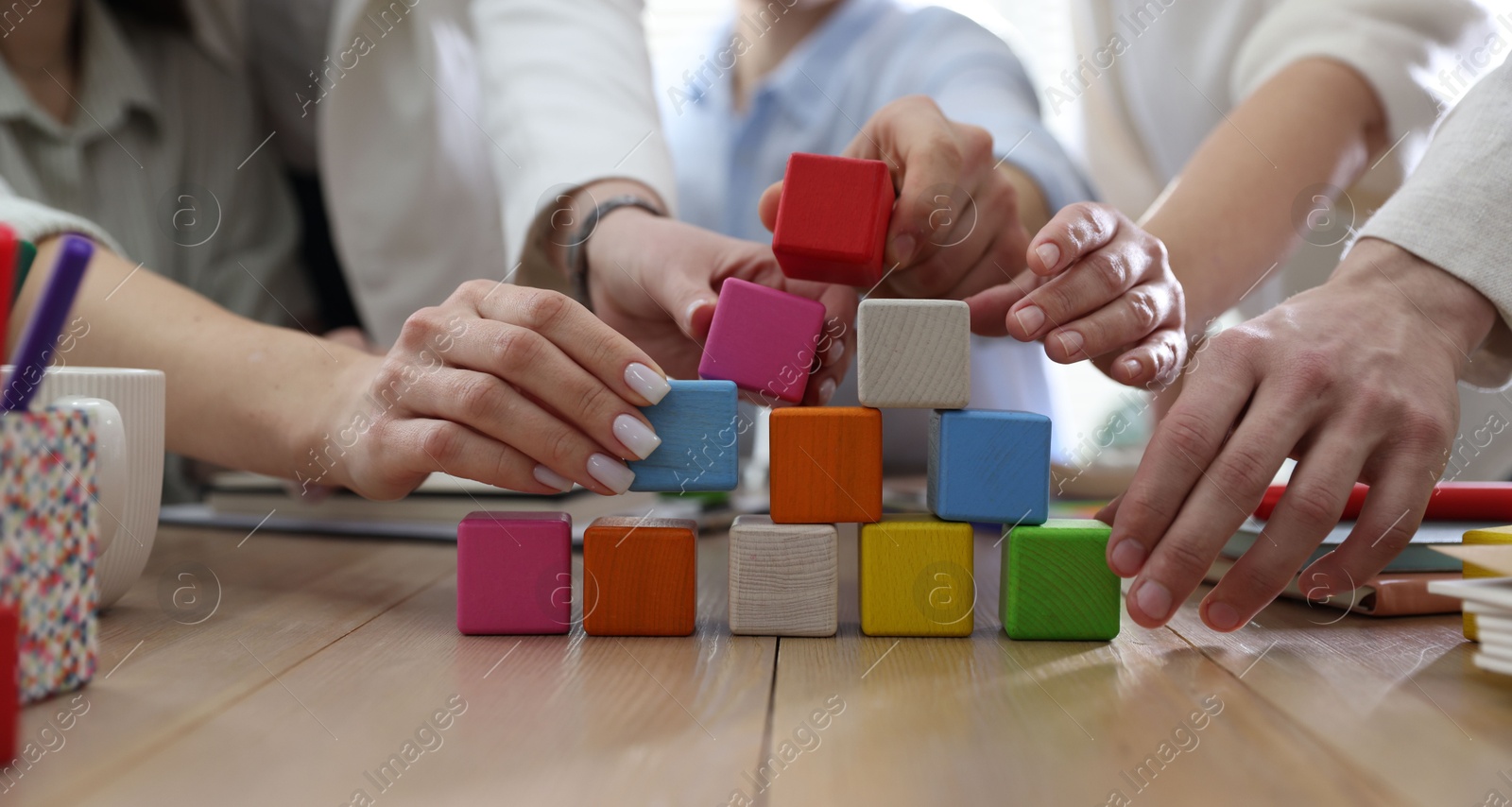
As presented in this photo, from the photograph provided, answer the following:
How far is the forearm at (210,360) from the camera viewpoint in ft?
2.90

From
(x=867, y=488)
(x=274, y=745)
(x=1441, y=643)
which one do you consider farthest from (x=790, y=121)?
(x=274, y=745)

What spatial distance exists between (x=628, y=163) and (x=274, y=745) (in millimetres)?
807

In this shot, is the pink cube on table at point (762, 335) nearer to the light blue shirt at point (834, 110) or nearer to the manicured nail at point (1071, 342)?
the manicured nail at point (1071, 342)

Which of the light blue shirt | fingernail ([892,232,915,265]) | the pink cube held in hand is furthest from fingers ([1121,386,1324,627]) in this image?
the light blue shirt

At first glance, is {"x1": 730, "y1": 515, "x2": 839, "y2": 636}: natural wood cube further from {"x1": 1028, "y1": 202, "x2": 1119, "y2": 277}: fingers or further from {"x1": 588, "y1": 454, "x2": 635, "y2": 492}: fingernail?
{"x1": 1028, "y1": 202, "x2": 1119, "y2": 277}: fingers

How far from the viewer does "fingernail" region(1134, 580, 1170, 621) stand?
2.16 feet

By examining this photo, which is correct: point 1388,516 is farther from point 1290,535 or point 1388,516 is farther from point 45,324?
point 45,324

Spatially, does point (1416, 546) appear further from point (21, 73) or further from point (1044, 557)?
point (21, 73)

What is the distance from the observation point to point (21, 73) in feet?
4.67

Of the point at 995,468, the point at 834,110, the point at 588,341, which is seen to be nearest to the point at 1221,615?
the point at 995,468

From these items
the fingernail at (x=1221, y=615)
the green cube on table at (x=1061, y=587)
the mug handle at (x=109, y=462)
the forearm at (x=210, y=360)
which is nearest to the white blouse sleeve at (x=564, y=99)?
the forearm at (x=210, y=360)

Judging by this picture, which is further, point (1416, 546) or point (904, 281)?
point (904, 281)

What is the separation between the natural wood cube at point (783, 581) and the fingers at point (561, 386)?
11 cm

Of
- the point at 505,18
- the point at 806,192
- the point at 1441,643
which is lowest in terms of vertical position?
the point at 1441,643
